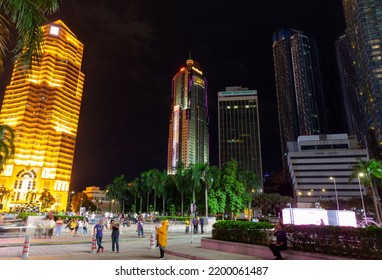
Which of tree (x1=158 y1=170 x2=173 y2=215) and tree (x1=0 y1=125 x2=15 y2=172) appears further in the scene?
tree (x1=158 y1=170 x2=173 y2=215)

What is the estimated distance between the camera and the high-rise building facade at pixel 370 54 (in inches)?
4719

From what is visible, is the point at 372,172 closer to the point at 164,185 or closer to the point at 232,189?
the point at 232,189

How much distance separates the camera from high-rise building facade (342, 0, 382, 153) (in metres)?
120

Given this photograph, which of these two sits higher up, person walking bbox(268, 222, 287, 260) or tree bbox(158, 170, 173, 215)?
tree bbox(158, 170, 173, 215)

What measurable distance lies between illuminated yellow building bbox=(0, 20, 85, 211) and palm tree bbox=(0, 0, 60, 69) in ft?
475

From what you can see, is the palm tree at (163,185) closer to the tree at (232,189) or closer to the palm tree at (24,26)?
the tree at (232,189)

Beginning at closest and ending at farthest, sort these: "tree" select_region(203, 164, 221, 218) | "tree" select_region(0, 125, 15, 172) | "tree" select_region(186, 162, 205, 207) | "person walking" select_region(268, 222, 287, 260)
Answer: "person walking" select_region(268, 222, 287, 260) → "tree" select_region(0, 125, 15, 172) → "tree" select_region(203, 164, 221, 218) → "tree" select_region(186, 162, 205, 207)

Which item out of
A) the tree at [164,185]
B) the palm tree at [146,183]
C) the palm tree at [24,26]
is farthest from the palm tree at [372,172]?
the palm tree at [24,26]

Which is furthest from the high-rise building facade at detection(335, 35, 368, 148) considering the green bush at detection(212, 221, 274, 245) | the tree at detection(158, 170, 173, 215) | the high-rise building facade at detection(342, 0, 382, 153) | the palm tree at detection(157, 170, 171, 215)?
the green bush at detection(212, 221, 274, 245)

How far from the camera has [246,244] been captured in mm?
13555

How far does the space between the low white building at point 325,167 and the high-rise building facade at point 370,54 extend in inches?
546

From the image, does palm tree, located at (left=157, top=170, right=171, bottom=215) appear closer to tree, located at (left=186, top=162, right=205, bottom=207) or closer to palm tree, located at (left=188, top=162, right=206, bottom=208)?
tree, located at (left=186, top=162, right=205, bottom=207)

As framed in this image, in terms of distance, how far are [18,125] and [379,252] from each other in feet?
540
